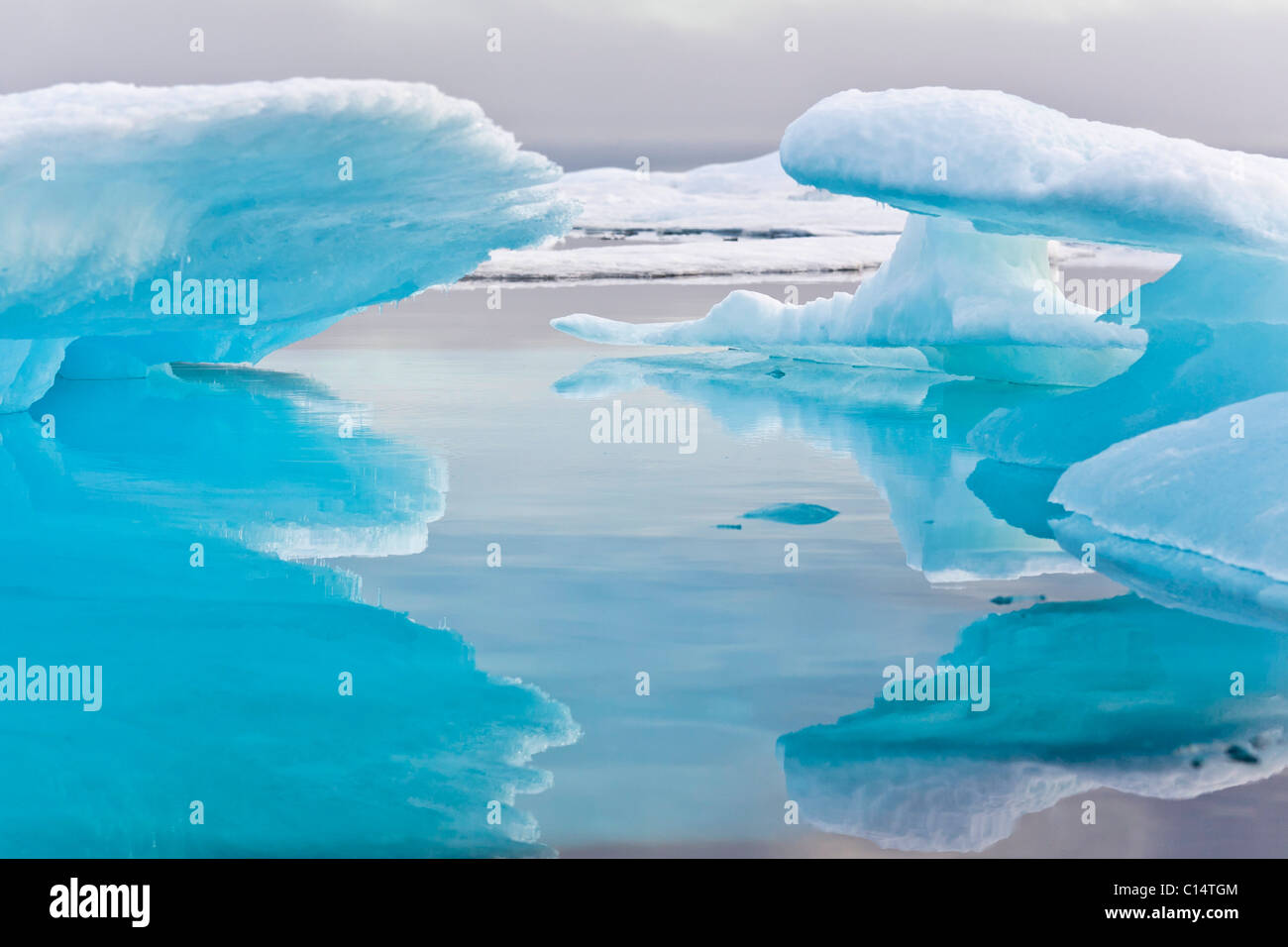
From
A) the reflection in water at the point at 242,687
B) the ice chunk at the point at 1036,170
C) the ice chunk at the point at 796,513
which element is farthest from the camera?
the ice chunk at the point at 1036,170

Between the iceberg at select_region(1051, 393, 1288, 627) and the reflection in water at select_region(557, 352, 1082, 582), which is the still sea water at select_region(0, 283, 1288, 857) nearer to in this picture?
the reflection in water at select_region(557, 352, 1082, 582)

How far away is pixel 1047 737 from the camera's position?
3.65 meters

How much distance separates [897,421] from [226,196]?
4.92 metres

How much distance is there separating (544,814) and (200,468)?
207 inches

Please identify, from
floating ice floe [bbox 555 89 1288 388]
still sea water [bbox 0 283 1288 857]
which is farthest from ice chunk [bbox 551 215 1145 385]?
still sea water [bbox 0 283 1288 857]

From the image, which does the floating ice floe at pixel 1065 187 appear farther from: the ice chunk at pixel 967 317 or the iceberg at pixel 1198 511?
the iceberg at pixel 1198 511

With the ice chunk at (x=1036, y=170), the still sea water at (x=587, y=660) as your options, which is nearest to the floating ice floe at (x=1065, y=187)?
the ice chunk at (x=1036, y=170)

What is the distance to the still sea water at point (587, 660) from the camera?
10.4 feet

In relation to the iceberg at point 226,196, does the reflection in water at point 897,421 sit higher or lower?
lower

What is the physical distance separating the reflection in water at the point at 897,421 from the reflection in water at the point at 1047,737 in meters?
1.05

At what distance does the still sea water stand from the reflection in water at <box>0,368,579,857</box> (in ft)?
0.04

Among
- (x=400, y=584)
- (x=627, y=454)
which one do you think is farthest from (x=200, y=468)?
(x=400, y=584)

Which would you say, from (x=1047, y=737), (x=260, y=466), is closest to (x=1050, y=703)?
(x=1047, y=737)

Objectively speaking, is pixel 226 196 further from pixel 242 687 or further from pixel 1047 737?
pixel 1047 737
